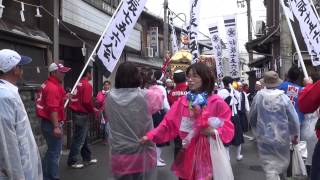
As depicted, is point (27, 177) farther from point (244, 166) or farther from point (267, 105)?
point (244, 166)

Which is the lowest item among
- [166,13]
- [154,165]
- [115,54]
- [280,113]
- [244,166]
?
[244,166]

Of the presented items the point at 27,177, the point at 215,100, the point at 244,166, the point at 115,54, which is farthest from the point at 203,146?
the point at 244,166

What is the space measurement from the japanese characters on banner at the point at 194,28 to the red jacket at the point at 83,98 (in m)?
4.80

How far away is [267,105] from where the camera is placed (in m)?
7.23

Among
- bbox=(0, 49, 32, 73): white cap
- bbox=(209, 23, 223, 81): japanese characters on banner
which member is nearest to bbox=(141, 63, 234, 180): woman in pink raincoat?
bbox=(0, 49, 32, 73): white cap

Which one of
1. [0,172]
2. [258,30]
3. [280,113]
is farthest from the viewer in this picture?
[258,30]

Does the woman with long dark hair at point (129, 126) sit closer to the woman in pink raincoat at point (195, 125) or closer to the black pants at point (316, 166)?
the woman in pink raincoat at point (195, 125)

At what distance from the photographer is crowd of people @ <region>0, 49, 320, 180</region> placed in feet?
12.7

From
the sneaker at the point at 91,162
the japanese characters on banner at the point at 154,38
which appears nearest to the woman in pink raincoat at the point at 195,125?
the sneaker at the point at 91,162

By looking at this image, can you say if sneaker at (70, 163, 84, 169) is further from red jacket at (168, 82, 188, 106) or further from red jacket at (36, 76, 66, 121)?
red jacket at (168, 82, 188, 106)

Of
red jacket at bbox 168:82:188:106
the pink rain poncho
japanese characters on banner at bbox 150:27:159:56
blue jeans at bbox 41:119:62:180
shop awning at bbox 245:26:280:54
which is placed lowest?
blue jeans at bbox 41:119:62:180

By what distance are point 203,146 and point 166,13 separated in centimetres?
2294

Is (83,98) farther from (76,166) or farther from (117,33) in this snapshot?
(117,33)

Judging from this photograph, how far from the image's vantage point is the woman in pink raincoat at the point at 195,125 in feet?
15.9
